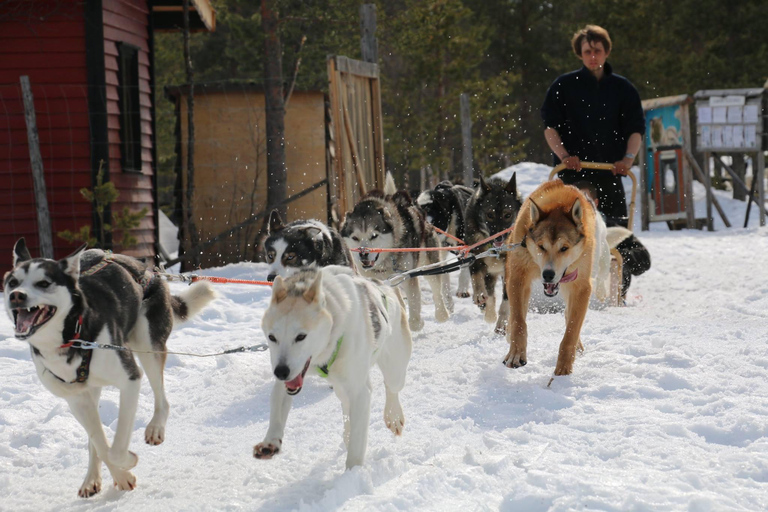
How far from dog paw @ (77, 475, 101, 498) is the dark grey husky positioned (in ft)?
12.3

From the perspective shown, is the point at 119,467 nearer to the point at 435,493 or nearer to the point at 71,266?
the point at 71,266

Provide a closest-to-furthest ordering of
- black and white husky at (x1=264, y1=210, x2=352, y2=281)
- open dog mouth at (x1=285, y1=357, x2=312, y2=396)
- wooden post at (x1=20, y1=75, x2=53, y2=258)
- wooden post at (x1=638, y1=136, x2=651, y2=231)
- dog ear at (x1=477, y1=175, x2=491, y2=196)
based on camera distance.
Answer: open dog mouth at (x1=285, y1=357, x2=312, y2=396)
black and white husky at (x1=264, y1=210, x2=352, y2=281)
dog ear at (x1=477, y1=175, x2=491, y2=196)
wooden post at (x1=20, y1=75, x2=53, y2=258)
wooden post at (x1=638, y1=136, x2=651, y2=231)

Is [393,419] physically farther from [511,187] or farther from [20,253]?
[511,187]

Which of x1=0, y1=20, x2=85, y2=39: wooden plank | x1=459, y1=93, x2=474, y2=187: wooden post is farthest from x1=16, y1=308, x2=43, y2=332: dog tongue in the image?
x1=459, y1=93, x2=474, y2=187: wooden post

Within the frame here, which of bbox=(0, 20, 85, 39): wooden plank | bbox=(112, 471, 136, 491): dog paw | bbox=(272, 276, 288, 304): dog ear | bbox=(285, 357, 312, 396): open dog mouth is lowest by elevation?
bbox=(112, 471, 136, 491): dog paw

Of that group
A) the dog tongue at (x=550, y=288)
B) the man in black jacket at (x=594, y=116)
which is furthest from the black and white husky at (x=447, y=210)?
the dog tongue at (x=550, y=288)

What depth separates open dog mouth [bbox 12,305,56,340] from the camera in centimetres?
335

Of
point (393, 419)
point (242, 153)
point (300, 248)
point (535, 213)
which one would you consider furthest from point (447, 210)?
point (242, 153)

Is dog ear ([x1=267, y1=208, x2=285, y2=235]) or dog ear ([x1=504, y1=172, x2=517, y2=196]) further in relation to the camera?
dog ear ([x1=504, y1=172, x2=517, y2=196])

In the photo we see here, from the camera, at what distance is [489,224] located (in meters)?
7.22

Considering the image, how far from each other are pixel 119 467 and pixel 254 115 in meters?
11.3

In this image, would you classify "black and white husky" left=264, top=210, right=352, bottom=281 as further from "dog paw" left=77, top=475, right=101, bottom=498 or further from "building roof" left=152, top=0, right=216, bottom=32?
"building roof" left=152, top=0, right=216, bottom=32

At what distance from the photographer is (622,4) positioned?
2723cm

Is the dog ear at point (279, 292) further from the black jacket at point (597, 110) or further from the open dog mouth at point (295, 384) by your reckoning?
the black jacket at point (597, 110)
